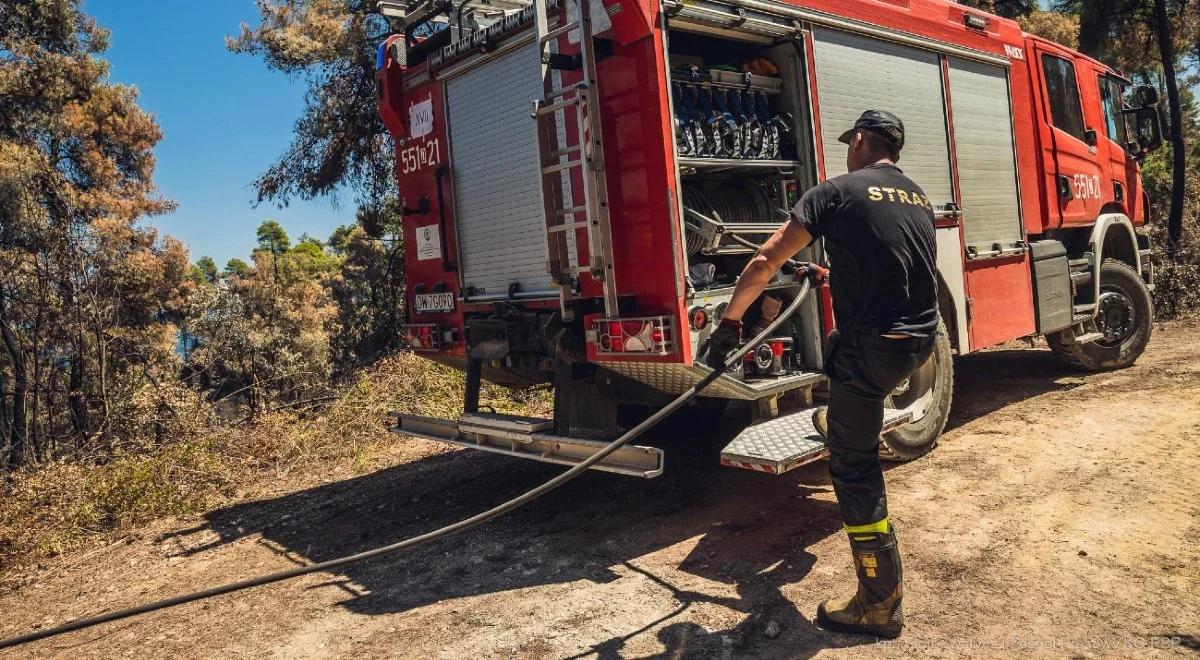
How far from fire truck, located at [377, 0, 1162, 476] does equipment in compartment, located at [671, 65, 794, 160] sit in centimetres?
1

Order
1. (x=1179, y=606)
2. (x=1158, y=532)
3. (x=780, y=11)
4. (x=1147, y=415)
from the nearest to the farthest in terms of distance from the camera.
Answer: (x=1179, y=606)
(x=1158, y=532)
(x=780, y=11)
(x=1147, y=415)

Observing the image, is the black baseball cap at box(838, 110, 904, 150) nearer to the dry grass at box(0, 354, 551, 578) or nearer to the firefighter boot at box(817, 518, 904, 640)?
the firefighter boot at box(817, 518, 904, 640)

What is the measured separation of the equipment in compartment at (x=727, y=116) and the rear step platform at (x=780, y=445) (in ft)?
5.00

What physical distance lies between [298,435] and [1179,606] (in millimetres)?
6351

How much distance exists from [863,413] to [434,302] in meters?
3.33

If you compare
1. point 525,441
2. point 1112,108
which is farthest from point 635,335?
point 1112,108

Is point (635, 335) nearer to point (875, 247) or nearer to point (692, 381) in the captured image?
point (692, 381)

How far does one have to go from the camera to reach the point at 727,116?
4.74 metres

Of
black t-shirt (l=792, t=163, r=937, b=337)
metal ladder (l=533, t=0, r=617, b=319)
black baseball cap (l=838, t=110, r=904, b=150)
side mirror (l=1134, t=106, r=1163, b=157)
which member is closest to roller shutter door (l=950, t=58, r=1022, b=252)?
side mirror (l=1134, t=106, r=1163, b=157)

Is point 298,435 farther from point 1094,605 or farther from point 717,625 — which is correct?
point 1094,605

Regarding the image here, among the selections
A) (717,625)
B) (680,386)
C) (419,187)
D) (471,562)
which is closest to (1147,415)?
(680,386)

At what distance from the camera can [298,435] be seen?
7270 mm

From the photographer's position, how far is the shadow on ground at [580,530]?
3619 mm

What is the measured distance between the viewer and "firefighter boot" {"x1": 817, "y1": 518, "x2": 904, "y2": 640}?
3.16m
